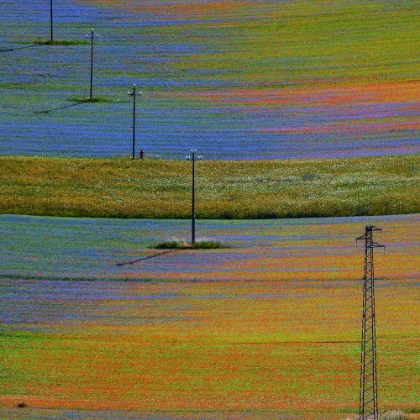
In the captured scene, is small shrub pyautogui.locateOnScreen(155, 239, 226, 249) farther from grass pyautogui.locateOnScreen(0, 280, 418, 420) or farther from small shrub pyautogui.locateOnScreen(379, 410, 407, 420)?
small shrub pyautogui.locateOnScreen(379, 410, 407, 420)

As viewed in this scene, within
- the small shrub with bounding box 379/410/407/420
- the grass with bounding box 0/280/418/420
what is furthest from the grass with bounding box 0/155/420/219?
the small shrub with bounding box 379/410/407/420

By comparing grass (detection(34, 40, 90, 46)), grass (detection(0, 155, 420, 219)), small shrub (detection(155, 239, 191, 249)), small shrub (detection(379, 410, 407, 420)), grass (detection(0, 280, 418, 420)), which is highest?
grass (detection(34, 40, 90, 46))

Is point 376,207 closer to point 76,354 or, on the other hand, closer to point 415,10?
point 76,354

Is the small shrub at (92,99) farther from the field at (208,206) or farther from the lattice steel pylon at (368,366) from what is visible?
the lattice steel pylon at (368,366)

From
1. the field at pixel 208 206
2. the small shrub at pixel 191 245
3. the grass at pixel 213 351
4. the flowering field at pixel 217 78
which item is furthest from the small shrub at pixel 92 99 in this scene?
the grass at pixel 213 351

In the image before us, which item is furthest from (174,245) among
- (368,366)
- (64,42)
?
(64,42)

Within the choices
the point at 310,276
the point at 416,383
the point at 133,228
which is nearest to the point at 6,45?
Answer: the point at 133,228

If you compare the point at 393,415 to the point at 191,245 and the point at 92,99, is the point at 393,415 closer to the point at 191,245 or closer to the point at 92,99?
the point at 191,245
